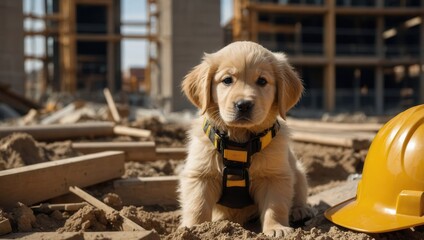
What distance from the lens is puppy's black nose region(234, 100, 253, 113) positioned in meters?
3.24

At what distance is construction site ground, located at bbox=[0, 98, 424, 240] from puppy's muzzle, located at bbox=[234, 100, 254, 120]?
2.26ft

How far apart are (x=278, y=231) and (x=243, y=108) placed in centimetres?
80

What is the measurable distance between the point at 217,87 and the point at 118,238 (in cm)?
141

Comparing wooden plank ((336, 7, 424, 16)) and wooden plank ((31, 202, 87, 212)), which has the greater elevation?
wooden plank ((336, 7, 424, 16))

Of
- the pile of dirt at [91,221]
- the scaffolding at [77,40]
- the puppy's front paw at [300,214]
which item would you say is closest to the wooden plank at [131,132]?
the puppy's front paw at [300,214]

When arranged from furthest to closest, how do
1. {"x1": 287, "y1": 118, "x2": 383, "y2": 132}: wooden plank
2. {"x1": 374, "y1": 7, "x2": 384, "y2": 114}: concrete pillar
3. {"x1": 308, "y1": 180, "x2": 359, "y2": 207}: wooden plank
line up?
{"x1": 374, "y1": 7, "x2": 384, "y2": 114}: concrete pillar → {"x1": 287, "y1": 118, "x2": 383, "y2": 132}: wooden plank → {"x1": 308, "y1": 180, "x2": 359, "y2": 207}: wooden plank

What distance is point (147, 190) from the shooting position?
443 cm

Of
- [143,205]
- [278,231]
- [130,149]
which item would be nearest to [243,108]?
[278,231]

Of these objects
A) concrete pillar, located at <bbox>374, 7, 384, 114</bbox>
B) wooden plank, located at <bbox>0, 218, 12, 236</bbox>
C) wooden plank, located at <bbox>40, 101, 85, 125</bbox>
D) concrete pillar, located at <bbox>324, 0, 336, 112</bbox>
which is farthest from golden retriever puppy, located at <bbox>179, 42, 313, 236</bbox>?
concrete pillar, located at <bbox>374, 7, 384, 114</bbox>

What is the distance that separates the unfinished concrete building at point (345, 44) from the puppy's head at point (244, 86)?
2138 cm

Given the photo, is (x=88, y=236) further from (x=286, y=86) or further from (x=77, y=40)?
(x=77, y=40)

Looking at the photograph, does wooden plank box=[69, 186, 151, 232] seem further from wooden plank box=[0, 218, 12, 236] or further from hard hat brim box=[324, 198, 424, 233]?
hard hat brim box=[324, 198, 424, 233]

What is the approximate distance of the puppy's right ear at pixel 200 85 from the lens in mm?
3602

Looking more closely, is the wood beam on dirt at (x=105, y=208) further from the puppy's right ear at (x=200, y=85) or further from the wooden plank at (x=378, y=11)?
the wooden plank at (x=378, y=11)
